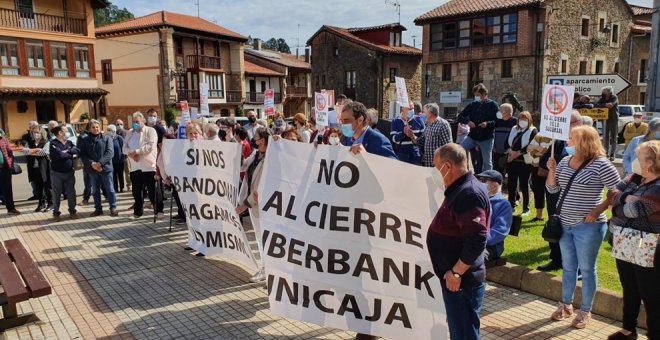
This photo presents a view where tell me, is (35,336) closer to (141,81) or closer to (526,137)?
(526,137)

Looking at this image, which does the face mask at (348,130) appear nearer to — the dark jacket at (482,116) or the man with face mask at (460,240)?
the man with face mask at (460,240)

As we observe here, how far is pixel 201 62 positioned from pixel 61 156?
37.7 m

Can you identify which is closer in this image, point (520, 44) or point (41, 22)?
point (41, 22)

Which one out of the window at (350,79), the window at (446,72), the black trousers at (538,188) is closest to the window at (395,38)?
the window at (350,79)

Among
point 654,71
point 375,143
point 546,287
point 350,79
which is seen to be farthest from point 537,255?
point 350,79

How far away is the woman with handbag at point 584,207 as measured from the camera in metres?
4.54

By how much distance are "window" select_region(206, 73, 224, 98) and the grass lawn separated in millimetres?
42507

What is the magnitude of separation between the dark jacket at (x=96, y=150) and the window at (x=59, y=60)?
96.6ft

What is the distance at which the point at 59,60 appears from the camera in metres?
35.5

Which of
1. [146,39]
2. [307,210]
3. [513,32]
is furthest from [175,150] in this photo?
[146,39]

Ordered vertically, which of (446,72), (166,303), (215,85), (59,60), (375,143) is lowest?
(166,303)

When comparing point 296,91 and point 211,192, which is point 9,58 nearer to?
point 296,91

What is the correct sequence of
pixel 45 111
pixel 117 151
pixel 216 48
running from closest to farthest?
1. pixel 117 151
2. pixel 45 111
3. pixel 216 48

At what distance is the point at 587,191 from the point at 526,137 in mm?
3739
